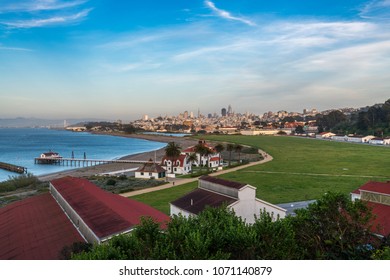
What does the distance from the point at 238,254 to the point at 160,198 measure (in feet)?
77.6

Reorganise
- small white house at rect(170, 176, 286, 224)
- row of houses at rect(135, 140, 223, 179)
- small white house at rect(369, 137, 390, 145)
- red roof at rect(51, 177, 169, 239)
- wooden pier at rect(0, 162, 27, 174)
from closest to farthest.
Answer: red roof at rect(51, 177, 169, 239) < small white house at rect(170, 176, 286, 224) < row of houses at rect(135, 140, 223, 179) < wooden pier at rect(0, 162, 27, 174) < small white house at rect(369, 137, 390, 145)

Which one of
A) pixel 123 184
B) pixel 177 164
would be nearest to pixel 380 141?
pixel 177 164

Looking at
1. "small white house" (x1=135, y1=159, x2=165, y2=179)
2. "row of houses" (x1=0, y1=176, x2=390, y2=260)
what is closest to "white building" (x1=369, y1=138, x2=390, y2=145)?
"small white house" (x1=135, y1=159, x2=165, y2=179)

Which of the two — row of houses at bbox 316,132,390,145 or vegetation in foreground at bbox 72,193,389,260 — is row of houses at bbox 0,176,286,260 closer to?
vegetation in foreground at bbox 72,193,389,260

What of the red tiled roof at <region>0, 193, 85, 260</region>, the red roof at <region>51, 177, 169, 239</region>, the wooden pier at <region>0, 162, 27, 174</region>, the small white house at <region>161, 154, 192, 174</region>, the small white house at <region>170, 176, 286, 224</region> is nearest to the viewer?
the red roof at <region>51, 177, 169, 239</region>

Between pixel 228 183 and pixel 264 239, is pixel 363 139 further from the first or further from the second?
pixel 264 239

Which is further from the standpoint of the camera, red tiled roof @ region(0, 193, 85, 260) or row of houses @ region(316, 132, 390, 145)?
row of houses @ region(316, 132, 390, 145)

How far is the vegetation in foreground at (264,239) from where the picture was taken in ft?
29.4

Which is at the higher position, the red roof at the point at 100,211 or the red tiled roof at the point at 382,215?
the red roof at the point at 100,211

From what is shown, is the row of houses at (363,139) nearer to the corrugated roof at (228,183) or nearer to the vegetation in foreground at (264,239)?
the corrugated roof at (228,183)

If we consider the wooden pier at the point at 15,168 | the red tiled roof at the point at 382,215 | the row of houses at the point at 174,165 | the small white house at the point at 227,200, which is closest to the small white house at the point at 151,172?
the row of houses at the point at 174,165

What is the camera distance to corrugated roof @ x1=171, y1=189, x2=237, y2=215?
67.2 feet

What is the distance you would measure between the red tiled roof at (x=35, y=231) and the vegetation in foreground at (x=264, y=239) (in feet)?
16.6
